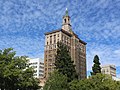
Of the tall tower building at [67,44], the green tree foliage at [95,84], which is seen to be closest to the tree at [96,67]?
the green tree foliage at [95,84]

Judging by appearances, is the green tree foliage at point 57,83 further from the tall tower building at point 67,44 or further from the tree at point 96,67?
the tall tower building at point 67,44

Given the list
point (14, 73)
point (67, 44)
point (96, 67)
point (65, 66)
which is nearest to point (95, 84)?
point (65, 66)

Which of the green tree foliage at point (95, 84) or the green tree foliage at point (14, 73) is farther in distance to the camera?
the green tree foliage at point (95, 84)

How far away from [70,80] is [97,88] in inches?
332

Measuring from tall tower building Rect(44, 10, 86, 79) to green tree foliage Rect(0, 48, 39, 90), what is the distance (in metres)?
109

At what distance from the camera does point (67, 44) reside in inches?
7047

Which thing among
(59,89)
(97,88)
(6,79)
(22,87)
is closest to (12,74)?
(6,79)

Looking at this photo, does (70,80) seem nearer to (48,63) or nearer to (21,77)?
(21,77)

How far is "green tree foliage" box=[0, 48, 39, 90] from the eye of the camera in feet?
169

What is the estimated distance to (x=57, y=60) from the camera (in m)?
64.2

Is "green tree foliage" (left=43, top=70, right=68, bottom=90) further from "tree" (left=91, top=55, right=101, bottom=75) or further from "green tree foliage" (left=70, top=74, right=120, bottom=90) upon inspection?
"tree" (left=91, top=55, right=101, bottom=75)

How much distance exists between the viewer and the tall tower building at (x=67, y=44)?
17025 cm

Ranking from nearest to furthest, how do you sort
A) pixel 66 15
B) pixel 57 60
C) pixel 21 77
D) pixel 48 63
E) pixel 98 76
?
pixel 21 77, pixel 98 76, pixel 57 60, pixel 48 63, pixel 66 15

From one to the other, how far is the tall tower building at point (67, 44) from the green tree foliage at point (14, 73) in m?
109
